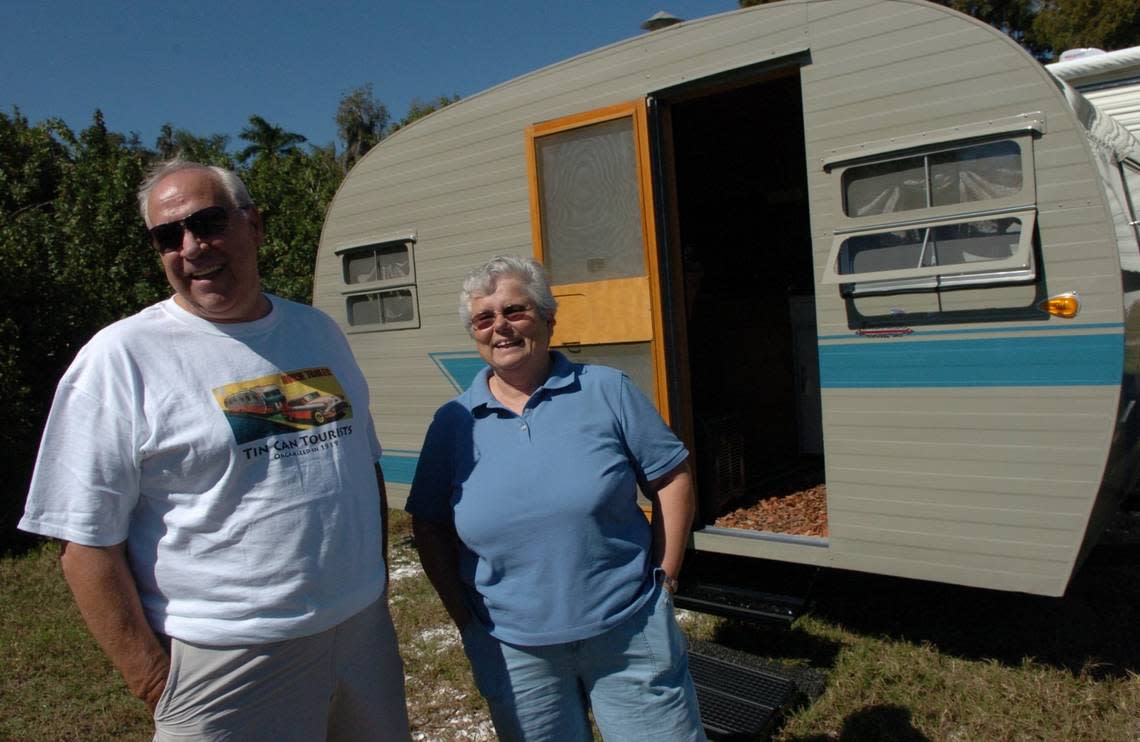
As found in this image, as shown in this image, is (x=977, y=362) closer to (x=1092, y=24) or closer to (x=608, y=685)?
(x=608, y=685)

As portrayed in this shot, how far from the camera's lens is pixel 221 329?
1889 mm

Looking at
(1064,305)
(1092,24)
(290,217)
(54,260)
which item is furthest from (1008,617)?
(1092,24)

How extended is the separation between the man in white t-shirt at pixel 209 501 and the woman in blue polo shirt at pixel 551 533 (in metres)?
0.30

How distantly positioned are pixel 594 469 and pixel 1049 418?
2.02 meters

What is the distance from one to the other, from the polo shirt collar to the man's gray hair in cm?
72

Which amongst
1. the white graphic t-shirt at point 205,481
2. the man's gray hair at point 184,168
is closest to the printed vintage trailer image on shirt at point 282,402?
the white graphic t-shirt at point 205,481

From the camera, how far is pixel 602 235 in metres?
4.22

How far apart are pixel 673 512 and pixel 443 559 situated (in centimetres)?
62

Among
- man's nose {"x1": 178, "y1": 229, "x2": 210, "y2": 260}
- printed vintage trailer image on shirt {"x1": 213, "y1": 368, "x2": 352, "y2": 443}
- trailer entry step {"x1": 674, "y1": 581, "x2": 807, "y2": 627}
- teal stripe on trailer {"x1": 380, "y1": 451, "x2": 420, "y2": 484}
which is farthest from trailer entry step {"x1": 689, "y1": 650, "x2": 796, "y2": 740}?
man's nose {"x1": 178, "y1": 229, "x2": 210, "y2": 260}

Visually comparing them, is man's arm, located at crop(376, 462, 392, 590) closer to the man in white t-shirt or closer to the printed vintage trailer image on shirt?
the man in white t-shirt

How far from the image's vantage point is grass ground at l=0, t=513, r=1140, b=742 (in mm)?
3352

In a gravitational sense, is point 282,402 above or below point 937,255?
below

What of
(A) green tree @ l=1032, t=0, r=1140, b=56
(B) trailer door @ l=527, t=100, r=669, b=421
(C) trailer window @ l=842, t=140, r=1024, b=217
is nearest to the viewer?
(C) trailer window @ l=842, t=140, r=1024, b=217

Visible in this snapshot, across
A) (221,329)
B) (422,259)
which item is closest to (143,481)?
(221,329)
